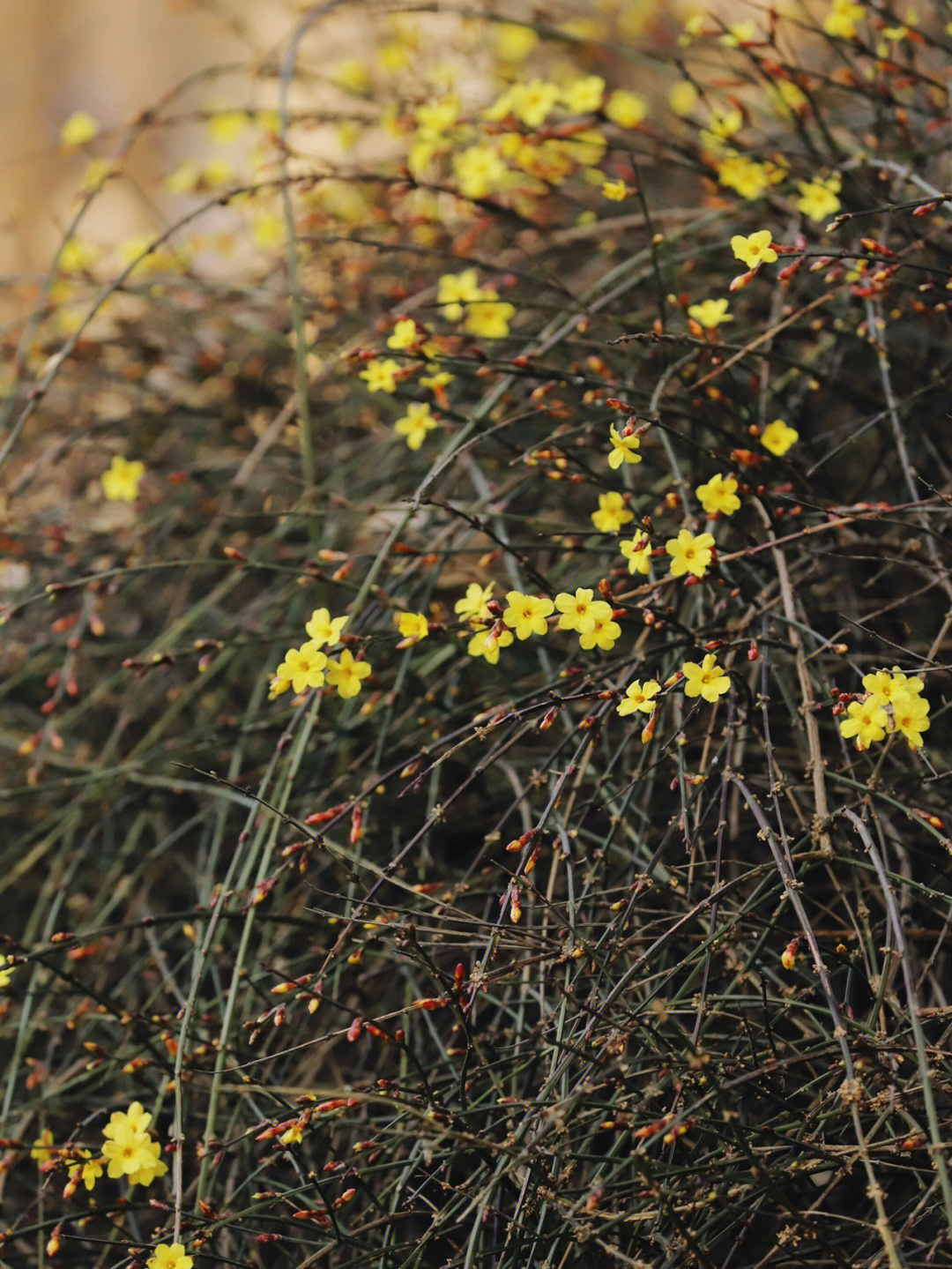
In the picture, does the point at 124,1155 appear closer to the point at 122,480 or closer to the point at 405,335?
the point at 405,335

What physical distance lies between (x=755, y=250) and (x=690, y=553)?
339mm

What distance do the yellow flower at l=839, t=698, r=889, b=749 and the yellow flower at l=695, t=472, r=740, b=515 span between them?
29 centimetres

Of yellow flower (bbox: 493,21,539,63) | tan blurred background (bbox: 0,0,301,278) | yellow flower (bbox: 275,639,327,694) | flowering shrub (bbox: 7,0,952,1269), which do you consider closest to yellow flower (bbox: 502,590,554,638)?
flowering shrub (bbox: 7,0,952,1269)

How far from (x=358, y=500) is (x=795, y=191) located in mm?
860

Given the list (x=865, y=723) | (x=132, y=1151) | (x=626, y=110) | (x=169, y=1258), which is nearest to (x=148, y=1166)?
(x=132, y=1151)

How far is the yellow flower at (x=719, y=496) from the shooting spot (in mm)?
1257

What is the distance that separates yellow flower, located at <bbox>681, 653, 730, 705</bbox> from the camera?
1.11 meters

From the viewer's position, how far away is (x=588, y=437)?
1.53 metres

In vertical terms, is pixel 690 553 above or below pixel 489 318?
below

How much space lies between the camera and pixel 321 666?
1209 mm

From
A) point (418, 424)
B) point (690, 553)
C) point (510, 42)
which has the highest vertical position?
point (510, 42)

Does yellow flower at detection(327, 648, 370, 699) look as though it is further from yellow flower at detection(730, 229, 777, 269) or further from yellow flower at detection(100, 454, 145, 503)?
yellow flower at detection(100, 454, 145, 503)

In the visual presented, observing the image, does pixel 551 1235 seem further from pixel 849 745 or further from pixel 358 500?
pixel 358 500

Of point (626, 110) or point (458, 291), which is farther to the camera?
point (626, 110)
